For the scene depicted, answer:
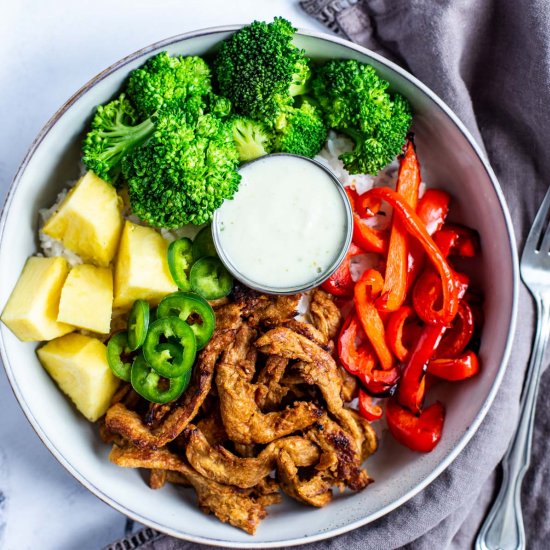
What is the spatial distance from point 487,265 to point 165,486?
190 cm

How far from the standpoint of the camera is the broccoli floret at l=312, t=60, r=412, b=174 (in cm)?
305

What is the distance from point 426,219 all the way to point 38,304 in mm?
1844

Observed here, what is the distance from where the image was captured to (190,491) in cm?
331

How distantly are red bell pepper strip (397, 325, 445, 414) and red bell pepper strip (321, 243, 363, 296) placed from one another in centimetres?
41

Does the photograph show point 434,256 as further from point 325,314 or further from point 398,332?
point 325,314

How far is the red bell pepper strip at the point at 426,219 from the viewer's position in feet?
10.7

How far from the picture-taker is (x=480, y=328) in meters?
3.30

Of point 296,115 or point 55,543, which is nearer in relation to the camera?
point 296,115

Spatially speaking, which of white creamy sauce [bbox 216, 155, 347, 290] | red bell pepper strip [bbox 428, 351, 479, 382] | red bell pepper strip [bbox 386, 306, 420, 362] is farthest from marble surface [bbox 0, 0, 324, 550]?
red bell pepper strip [bbox 428, 351, 479, 382]

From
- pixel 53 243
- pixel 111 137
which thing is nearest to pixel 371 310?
pixel 111 137

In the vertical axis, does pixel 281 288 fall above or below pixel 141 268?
below

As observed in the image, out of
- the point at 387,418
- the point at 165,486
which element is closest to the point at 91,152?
the point at 165,486

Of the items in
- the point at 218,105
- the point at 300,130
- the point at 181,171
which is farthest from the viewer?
the point at 300,130

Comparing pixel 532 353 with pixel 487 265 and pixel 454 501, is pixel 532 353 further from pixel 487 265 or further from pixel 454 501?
pixel 454 501
